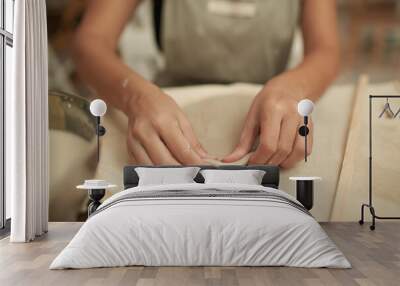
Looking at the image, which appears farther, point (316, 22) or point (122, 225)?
point (316, 22)

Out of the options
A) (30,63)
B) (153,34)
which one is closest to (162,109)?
(153,34)

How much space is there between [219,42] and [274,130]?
1.28m

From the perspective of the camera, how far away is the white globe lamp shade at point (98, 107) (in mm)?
7082

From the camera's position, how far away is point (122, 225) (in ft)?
15.3

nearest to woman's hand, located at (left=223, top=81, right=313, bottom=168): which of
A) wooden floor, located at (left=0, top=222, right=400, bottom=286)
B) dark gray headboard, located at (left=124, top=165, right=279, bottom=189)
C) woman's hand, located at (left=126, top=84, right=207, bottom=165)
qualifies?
dark gray headboard, located at (left=124, top=165, right=279, bottom=189)

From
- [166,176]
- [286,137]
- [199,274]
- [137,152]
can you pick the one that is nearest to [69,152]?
[137,152]

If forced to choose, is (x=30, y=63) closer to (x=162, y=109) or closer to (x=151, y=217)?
(x=162, y=109)

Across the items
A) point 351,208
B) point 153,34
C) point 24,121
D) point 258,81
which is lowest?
point 351,208

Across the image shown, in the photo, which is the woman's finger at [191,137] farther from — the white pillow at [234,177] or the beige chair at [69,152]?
the beige chair at [69,152]

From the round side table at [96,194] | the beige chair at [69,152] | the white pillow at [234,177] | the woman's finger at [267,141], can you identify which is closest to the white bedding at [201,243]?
the white pillow at [234,177]

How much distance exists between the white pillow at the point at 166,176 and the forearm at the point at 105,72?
1035 mm

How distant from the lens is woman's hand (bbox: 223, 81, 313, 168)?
291 inches

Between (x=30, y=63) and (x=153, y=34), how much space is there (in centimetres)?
183

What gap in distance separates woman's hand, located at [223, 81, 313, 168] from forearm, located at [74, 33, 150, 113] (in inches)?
54.0
